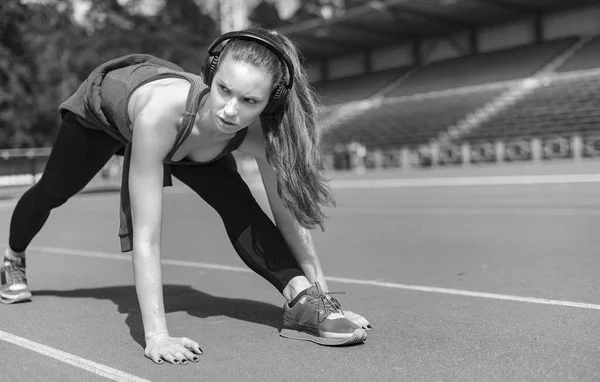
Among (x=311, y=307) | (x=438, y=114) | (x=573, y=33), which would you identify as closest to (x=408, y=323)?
(x=311, y=307)

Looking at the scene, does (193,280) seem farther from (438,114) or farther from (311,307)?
(438,114)

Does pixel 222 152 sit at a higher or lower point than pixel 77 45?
lower

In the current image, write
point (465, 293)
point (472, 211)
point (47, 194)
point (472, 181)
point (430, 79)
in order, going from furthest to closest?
point (430, 79) → point (472, 181) → point (472, 211) → point (465, 293) → point (47, 194)

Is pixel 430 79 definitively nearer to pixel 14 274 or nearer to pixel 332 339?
pixel 14 274

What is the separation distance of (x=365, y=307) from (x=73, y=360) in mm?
1719

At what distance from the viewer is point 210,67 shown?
9.93ft

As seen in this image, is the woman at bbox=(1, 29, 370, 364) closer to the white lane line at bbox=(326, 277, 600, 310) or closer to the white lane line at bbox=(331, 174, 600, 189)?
the white lane line at bbox=(326, 277, 600, 310)

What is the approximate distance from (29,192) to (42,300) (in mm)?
756

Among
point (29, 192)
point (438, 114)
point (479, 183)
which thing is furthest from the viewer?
point (438, 114)

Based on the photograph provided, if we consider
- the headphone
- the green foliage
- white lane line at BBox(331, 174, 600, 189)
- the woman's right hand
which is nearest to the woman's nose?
the headphone

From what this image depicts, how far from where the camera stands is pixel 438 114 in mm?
28297

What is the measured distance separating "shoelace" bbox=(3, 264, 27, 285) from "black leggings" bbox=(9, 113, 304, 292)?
290 mm

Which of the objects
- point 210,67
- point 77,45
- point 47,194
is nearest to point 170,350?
point 210,67

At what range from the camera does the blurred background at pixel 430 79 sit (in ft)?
74.5
